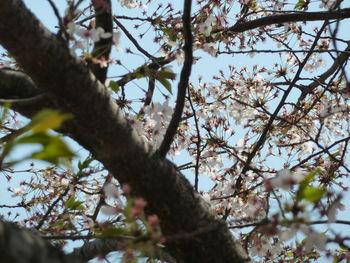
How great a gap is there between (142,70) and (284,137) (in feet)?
7.33

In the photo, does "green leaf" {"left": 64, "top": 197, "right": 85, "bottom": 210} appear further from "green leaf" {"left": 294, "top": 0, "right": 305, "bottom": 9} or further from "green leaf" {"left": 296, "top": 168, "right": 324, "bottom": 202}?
"green leaf" {"left": 294, "top": 0, "right": 305, "bottom": 9}

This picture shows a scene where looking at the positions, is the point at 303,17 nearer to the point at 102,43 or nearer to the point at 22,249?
the point at 102,43

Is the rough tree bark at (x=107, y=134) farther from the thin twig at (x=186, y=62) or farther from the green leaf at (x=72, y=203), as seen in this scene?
the green leaf at (x=72, y=203)

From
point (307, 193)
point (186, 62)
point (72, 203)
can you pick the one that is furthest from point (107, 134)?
point (72, 203)

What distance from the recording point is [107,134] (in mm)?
1149

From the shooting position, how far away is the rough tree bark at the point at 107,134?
104 cm

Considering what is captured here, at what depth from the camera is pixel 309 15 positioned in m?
2.48

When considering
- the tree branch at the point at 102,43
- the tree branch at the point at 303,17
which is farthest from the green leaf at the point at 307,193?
the tree branch at the point at 303,17

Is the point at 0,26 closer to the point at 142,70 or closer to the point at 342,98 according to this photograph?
the point at 142,70

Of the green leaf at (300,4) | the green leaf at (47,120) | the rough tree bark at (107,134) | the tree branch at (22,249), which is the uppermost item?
the green leaf at (300,4)

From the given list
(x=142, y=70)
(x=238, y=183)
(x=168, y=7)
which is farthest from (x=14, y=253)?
(x=168, y=7)

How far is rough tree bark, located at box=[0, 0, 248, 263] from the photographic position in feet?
3.42

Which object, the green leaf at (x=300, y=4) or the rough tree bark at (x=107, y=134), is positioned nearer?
the rough tree bark at (x=107, y=134)

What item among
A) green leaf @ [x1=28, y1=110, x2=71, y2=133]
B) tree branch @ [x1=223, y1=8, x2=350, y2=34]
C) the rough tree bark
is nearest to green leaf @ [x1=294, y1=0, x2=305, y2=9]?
tree branch @ [x1=223, y1=8, x2=350, y2=34]
